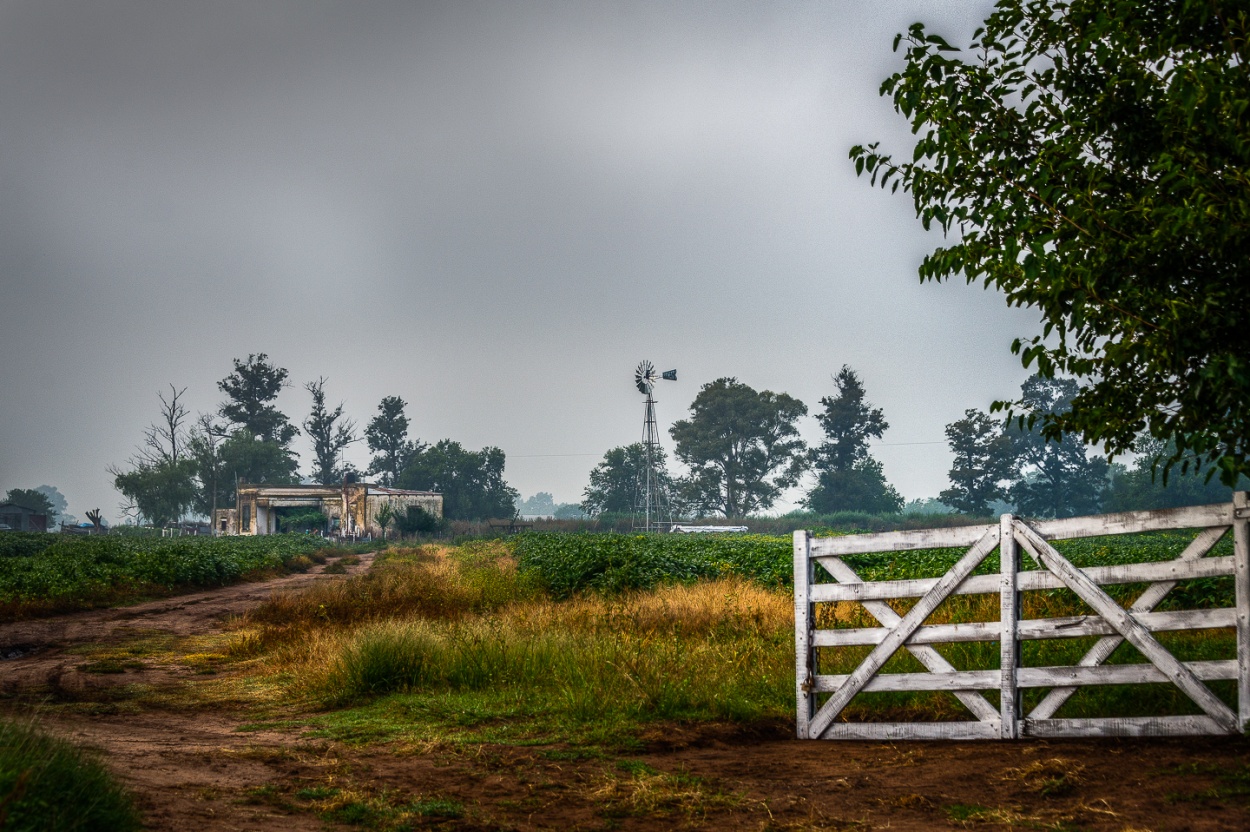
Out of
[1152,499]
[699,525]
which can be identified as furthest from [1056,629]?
[1152,499]

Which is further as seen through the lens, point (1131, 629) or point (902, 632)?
point (902, 632)

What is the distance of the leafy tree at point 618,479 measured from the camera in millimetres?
111688

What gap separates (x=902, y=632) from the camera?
760cm

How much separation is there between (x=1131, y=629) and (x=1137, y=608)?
0.68 ft

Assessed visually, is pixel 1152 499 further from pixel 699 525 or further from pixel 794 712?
pixel 794 712

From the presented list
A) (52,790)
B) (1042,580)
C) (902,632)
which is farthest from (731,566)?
(52,790)

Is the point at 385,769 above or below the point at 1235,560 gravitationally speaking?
below

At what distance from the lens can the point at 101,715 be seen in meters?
9.73

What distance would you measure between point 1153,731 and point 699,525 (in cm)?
7347

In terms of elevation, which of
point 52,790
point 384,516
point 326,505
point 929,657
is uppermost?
point 52,790

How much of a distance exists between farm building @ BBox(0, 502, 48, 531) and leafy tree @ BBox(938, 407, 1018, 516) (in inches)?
3631

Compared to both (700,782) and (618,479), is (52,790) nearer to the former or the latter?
(700,782)

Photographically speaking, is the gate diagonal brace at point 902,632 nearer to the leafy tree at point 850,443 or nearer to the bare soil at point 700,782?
the bare soil at point 700,782

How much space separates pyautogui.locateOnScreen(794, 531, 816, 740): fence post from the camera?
8.00 m
